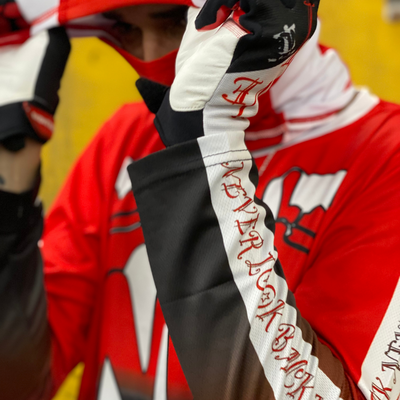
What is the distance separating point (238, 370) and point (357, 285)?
17 cm

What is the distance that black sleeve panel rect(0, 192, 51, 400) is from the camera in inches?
24.7

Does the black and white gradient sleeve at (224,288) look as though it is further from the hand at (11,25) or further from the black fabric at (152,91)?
the hand at (11,25)

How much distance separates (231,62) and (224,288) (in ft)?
0.75

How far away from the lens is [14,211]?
2.05ft

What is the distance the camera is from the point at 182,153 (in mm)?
447

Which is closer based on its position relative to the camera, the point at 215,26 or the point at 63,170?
the point at 215,26

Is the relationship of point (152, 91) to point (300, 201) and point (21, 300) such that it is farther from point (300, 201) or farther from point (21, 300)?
point (21, 300)

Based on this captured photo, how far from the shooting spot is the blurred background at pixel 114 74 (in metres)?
1.21

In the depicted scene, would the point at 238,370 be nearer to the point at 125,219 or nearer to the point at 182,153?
the point at 182,153

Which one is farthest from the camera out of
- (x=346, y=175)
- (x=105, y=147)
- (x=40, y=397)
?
(x=105, y=147)

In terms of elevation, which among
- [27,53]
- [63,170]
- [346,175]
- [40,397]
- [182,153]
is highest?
[27,53]

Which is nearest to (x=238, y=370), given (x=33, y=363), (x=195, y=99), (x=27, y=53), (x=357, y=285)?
(x=357, y=285)

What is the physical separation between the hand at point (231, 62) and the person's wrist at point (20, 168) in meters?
0.28

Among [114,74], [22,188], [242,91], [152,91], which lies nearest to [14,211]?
[22,188]
